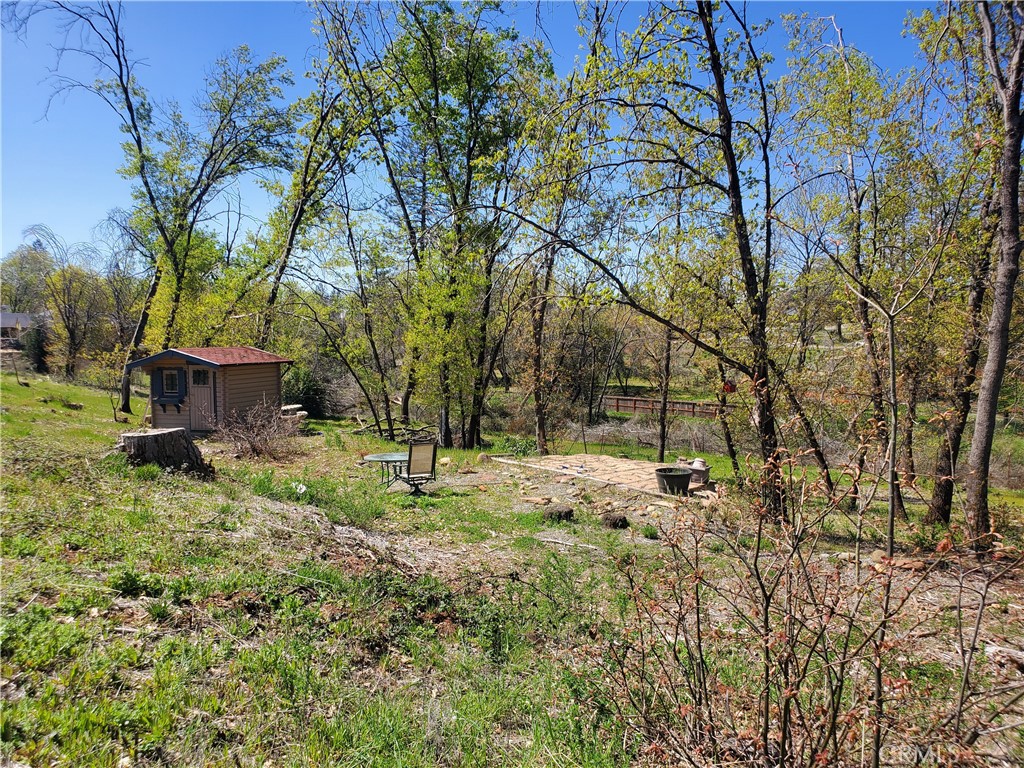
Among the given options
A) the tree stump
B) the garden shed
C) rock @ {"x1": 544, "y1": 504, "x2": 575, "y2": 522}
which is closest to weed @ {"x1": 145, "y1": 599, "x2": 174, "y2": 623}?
the tree stump

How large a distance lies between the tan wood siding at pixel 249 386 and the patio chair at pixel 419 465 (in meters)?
9.95

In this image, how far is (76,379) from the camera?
27.8 m

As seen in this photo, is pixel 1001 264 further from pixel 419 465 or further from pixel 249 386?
pixel 249 386

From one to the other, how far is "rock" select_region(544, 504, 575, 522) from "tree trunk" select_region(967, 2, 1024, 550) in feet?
15.4

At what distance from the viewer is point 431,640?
4055 millimetres

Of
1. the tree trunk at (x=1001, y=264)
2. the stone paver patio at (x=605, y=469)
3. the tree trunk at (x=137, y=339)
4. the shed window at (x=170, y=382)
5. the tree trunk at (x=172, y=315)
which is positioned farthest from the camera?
the tree trunk at (x=172, y=315)

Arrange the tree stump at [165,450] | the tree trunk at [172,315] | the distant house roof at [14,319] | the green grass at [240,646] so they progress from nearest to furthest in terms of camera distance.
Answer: the green grass at [240,646] < the tree stump at [165,450] < the tree trunk at [172,315] < the distant house roof at [14,319]

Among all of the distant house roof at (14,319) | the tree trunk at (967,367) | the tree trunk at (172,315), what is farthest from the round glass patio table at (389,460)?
the distant house roof at (14,319)

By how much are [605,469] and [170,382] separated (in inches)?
542

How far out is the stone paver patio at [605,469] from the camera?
10.4 meters

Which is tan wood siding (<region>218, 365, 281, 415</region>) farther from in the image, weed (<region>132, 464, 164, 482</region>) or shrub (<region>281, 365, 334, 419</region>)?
weed (<region>132, 464, 164, 482</region>)

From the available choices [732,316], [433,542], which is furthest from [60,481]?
[732,316]

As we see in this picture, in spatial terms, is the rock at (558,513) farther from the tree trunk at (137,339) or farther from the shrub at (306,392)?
the shrub at (306,392)

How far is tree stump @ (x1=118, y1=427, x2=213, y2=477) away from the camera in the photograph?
281 inches
